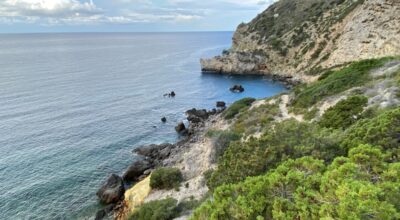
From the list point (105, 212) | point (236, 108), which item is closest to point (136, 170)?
point (105, 212)

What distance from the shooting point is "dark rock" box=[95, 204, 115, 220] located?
85.8ft

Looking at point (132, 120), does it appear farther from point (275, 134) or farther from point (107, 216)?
point (275, 134)

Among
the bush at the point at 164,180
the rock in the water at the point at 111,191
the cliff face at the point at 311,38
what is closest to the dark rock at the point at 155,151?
the rock in the water at the point at 111,191

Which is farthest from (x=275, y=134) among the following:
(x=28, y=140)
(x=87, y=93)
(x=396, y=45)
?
(x=87, y=93)

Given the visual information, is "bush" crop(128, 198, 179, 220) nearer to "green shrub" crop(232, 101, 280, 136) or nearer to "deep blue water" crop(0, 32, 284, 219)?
"deep blue water" crop(0, 32, 284, 219)

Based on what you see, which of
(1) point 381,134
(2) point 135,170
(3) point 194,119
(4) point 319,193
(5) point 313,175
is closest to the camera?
(4) point 319,193

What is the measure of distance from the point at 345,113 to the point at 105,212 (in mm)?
21722

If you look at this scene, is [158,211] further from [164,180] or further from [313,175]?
[313,175]

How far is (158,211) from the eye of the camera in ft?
69.2

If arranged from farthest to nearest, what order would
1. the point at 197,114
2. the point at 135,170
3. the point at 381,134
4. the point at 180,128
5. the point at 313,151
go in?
the point at 197,114 → the point at 180,128 → the point at 135,170 → the point at 313,151 → the point at 381,134

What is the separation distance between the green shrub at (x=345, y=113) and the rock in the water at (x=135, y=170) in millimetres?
19638

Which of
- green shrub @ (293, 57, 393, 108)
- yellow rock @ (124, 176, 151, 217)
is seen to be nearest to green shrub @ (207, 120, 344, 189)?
yellow rock @ (124, 176, 151, 217)

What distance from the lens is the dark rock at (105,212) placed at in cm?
2616

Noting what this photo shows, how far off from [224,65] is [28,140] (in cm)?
6166
